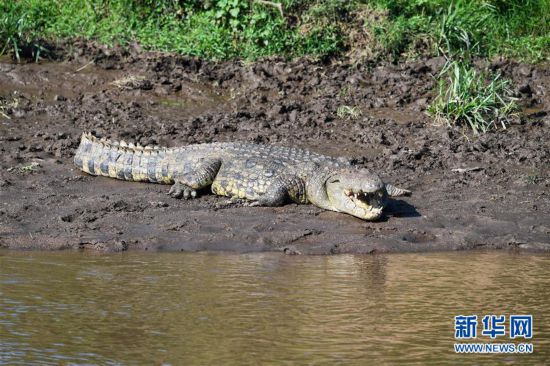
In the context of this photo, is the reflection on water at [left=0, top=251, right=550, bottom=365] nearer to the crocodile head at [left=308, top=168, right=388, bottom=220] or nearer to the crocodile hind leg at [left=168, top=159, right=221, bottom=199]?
the crocodile head at [left=308, top=168, right=388, bottom=220]

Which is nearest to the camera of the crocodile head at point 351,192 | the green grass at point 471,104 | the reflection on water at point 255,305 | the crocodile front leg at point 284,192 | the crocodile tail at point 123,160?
the reflection on water at point 255,305

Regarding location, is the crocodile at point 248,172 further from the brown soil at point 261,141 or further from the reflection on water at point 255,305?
the reflection on water at point 255,305

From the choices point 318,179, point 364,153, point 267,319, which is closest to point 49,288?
point 267,319

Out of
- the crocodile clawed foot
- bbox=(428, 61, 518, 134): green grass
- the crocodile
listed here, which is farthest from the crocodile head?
bbox=(428, 61, 518, 134): green grass

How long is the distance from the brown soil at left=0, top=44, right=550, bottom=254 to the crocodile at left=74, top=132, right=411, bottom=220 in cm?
12

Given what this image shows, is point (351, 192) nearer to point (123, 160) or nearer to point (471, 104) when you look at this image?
point (123, 160)

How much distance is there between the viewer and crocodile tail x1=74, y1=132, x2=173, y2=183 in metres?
8.70

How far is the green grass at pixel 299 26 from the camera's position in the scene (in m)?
11.8

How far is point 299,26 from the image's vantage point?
12.2 metres

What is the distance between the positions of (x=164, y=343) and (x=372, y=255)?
2565mm

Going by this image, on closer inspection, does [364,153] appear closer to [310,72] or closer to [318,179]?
[318,179]

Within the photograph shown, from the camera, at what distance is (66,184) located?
855cm

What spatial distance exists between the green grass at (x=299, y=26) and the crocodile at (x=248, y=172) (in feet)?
10.5

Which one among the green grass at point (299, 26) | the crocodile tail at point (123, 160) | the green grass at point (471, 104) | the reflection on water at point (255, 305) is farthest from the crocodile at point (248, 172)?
the green grass at point (299, 26)
